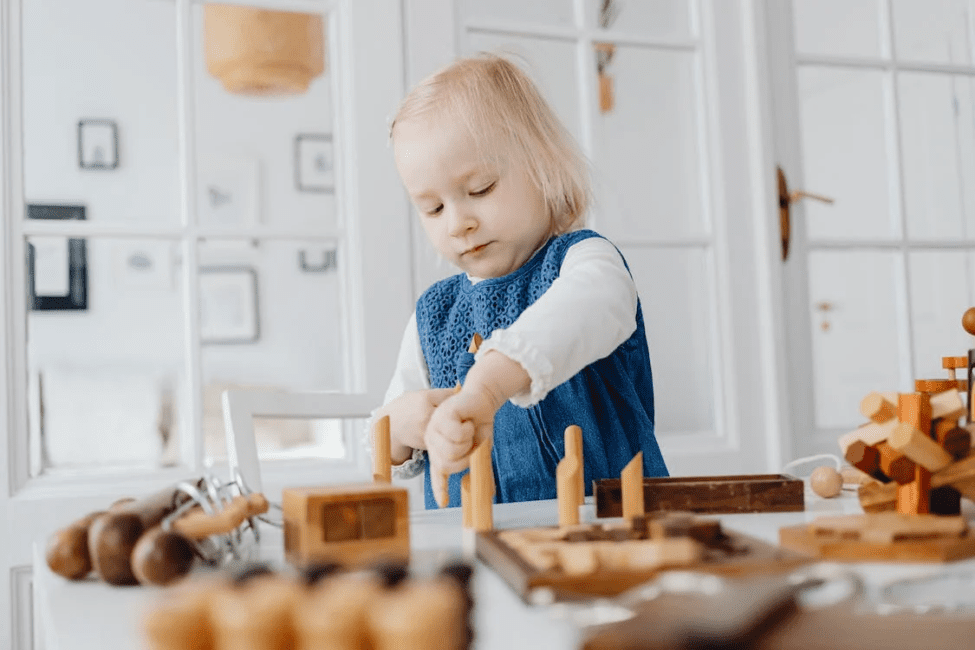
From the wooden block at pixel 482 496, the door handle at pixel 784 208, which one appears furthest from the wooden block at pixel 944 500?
the door handle at pixel 784 208

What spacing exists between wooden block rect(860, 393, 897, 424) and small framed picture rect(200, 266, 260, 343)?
1.68 m

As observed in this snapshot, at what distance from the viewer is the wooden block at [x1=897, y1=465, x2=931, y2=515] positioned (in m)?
0.55

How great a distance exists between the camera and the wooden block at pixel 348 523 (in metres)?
0.48

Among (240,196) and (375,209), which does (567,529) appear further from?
(240,196)

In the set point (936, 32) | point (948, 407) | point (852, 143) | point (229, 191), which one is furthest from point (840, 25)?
point (948, 407)

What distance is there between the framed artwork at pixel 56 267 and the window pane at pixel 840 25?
5.98 ft

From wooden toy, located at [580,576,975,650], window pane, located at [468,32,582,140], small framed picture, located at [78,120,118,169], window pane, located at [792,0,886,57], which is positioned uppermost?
window pane, located at [792,0,886,57]

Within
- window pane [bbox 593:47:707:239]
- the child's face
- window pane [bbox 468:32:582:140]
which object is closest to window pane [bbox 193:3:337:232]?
window pane [bbox 468:32:582:140]

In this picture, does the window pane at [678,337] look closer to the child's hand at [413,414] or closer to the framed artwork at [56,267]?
the framed artwork at [56,267]

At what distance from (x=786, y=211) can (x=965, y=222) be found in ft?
2.14

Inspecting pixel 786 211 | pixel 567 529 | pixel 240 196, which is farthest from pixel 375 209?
pixel 567 529

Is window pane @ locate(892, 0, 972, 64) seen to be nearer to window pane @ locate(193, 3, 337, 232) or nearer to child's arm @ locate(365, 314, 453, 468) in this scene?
window pane @ locate(193, 3, 337, 232)

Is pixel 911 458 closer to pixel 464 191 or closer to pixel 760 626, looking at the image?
pixel 760 626

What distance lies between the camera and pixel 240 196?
192cm
